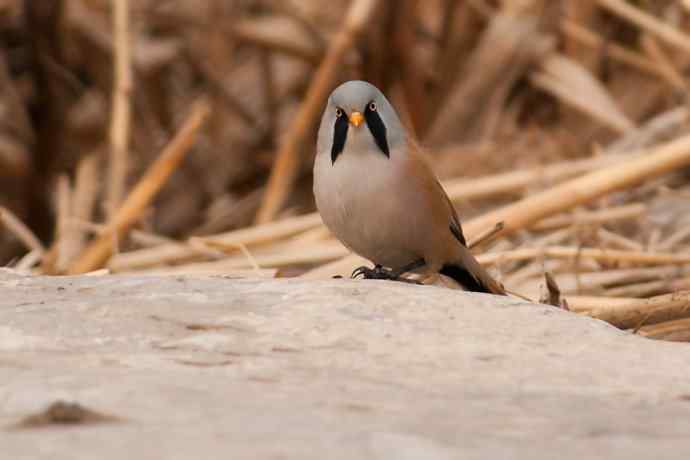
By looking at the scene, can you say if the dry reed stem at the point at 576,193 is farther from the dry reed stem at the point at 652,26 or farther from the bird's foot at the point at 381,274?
the dry reed stem at the point at 652,26

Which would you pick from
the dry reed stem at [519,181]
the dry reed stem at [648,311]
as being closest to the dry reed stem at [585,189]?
the dry reed stem at [519,181]

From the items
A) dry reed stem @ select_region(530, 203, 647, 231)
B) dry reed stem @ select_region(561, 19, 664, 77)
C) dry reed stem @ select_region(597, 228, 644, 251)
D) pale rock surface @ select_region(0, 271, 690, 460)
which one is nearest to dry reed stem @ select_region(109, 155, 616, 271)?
dry reed stem @ select_region(530, 203, 647, 231)

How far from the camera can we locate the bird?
2385mm

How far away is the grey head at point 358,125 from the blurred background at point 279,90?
1.39 m

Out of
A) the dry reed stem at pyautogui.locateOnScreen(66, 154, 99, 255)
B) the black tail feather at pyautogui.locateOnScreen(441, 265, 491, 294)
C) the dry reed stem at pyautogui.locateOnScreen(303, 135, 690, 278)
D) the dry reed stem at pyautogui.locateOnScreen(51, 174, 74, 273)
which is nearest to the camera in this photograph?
the black tail feather at pyautogui.locateOnScreen(441, 265, 491, 294)

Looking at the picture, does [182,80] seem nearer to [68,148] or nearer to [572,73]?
[68,148]

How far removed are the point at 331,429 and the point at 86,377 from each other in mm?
316

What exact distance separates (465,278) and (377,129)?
0.33 m

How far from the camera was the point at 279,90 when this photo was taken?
16.8ft

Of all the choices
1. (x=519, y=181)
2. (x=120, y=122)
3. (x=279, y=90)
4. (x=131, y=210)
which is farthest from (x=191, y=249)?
(x=279, y=90)

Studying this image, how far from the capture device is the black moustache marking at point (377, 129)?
2420mm

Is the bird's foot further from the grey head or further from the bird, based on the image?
the grey head

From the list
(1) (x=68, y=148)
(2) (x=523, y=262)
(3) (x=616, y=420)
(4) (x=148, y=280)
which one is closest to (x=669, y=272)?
(2) (x=523, y=262)

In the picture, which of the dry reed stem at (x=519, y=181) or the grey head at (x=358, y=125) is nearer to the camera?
the grey head at (x=358, y=125)
